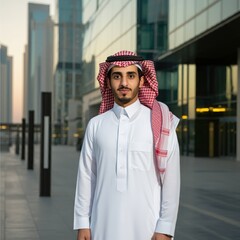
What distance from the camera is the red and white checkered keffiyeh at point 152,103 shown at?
2904 mm

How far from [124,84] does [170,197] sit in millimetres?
662

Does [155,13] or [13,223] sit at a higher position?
[155,13]

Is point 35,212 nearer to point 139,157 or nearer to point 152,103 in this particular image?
point 152,103

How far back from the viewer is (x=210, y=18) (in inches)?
1099

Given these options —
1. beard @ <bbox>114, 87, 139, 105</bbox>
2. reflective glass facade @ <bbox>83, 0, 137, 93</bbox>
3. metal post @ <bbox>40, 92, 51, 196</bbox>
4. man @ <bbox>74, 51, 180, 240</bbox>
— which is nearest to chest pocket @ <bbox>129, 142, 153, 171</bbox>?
man @ <bbox>74, 51, 180, 240</bbox>

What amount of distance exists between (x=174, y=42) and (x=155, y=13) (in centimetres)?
651

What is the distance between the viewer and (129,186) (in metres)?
2.89

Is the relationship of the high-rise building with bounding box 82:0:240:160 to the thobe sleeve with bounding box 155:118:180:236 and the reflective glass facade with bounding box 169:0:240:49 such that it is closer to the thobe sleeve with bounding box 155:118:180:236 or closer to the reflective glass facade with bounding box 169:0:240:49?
the reflective glass facade with bounding box 169:0:240:49

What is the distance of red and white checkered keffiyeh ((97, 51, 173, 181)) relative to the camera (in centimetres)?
290

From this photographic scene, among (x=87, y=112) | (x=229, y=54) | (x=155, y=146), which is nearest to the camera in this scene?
(x=155, y=146)

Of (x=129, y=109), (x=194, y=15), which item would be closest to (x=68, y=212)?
(x=129, y=109)

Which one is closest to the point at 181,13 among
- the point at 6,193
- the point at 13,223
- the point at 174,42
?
the point at 174,42

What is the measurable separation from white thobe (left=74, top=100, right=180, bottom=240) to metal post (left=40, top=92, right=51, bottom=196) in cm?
1018

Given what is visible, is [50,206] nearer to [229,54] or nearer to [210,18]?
[210,18]
